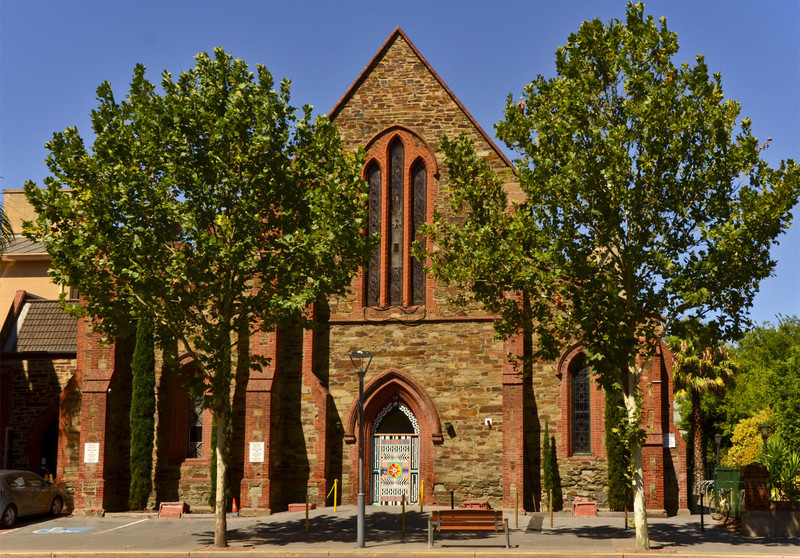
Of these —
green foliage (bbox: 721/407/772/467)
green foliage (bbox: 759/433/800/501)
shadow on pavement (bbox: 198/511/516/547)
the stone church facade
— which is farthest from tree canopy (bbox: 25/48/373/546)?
green foliage (bbox: 721/407/772/467)

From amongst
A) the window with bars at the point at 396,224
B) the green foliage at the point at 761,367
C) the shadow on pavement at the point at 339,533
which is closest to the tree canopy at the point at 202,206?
the shadow on pavement at the point at 339,533

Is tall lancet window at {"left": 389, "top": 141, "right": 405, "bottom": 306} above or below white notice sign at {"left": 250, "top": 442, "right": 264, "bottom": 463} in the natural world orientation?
above

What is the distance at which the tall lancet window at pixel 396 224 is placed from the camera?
91.2ft

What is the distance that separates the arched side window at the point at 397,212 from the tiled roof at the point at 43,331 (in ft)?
33.8

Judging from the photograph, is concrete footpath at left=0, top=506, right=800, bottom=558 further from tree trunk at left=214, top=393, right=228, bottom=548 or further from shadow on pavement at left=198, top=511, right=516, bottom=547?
tree trunk at left=214, top=393, right=228, bottom=548

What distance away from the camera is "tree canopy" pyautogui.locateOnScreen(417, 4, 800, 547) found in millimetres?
18484

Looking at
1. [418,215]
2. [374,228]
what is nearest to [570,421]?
[418,215]

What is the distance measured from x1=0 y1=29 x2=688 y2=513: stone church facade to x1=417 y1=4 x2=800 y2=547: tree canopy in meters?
6.72

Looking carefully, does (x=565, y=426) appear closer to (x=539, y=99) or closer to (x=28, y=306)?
(x=539, y=99)

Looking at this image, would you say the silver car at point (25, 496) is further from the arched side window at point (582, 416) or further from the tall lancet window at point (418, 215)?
the arched side window at point (582, 416)

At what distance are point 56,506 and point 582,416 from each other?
15976 millimetres

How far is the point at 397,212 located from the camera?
28047mm

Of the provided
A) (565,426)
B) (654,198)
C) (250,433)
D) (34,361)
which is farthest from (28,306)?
(654,198)

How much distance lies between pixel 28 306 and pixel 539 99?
20.5 meters
